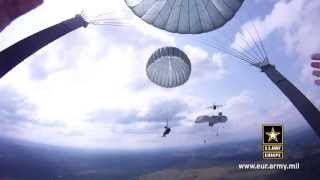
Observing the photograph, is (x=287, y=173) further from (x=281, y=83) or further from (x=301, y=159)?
(x=281, y=83)

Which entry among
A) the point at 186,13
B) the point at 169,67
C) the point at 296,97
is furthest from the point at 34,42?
the point at 296,97

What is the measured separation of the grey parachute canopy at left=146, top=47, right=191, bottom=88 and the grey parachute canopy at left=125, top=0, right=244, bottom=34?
176 cm

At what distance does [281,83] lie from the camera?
10.5 metres

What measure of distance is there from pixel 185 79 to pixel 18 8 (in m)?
4.40

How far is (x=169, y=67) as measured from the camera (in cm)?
1060

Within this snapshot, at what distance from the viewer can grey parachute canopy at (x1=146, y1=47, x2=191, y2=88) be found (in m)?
10.6

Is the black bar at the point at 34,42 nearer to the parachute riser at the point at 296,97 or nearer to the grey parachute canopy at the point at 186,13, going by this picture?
the grey parachute canopy at the point at 186,13

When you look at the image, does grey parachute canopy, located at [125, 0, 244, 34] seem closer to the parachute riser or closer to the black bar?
the parachute riser

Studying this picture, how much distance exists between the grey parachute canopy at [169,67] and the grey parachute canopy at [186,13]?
176 centimetres

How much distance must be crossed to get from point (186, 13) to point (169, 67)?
2.21 m

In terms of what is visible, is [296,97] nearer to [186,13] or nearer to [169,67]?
[169,67]

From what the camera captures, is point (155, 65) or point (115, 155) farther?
point (115, 155)

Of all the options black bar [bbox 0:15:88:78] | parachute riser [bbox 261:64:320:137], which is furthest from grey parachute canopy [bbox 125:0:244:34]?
black bar [bbox 0:15:88:78]

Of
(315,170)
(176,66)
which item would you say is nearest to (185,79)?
(176,66)
